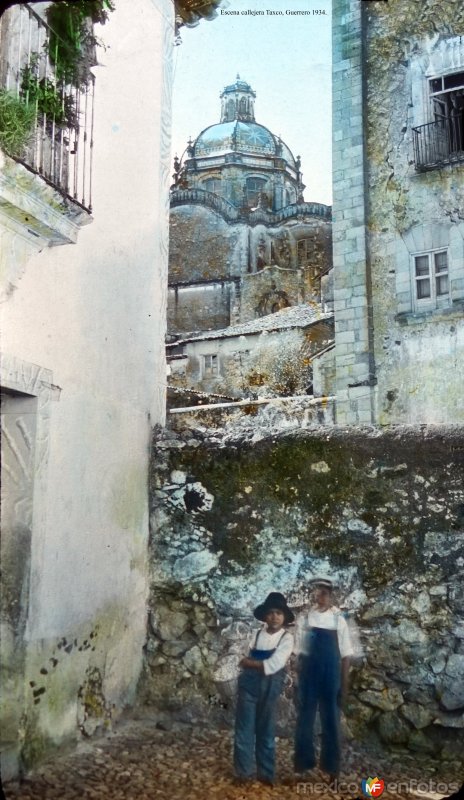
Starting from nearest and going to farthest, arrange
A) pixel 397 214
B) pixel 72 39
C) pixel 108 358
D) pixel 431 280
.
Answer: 1. pixel 72 39
2. pixel 108 358
3. pixel 431 280
4. pixel 397 214

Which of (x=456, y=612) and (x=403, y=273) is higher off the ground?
(x=403, y=273)

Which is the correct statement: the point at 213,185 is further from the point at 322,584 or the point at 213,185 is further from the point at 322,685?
the point at 322,685

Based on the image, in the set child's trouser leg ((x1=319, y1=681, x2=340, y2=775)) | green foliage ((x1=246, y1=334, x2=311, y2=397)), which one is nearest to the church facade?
green foliage ((x1=246, y1=334, x2=311, y2=397))

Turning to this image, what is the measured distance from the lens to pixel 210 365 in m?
26.1

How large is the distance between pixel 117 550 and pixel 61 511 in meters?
0.80

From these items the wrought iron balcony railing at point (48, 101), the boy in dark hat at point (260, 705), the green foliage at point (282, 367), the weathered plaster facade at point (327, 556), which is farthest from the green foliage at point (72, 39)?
the green foliage at point (282, 367)

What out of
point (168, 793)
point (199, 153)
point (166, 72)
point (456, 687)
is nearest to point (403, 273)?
point (166, 72)

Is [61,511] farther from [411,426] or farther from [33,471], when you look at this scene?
[411,426]

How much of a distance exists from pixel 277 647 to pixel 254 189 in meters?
41.9

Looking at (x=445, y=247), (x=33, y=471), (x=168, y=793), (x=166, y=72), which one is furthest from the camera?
(x=445, y=247)

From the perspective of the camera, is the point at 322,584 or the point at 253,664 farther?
the point at 322,584

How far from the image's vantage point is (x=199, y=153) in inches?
1806

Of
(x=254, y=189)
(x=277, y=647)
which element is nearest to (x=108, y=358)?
(x=277, y=647)

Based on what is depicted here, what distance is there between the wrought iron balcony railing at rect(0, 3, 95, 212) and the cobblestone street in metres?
3.35
